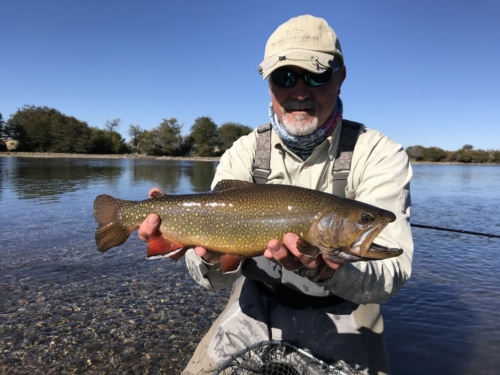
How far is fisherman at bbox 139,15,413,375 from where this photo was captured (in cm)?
328

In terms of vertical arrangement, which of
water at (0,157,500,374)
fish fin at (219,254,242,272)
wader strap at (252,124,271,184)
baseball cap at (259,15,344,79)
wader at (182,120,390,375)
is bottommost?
water at (0,157,500,374)

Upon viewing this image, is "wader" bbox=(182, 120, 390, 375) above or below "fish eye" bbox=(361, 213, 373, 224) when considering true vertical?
below

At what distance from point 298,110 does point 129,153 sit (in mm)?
101845

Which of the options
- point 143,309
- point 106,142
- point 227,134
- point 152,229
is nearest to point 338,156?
point 152,229

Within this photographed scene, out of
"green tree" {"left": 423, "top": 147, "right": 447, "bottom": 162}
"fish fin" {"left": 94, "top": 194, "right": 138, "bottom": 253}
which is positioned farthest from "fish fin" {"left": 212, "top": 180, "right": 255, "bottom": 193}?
"green tree" {"left": 423, "top": 147, "right": 447, "bottom": 162}

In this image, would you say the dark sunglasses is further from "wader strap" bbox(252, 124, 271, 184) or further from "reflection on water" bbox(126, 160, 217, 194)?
"reflection on water" bbox(126, 160, 217, 194)

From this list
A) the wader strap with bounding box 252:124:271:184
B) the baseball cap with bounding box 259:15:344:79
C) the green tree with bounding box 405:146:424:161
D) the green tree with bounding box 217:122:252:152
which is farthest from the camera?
the green tree with bounding box 405:146:424:161

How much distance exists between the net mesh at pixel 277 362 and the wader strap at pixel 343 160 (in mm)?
1455

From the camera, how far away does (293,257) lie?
9.04ft

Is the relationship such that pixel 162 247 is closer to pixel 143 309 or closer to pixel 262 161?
pixel 262 161

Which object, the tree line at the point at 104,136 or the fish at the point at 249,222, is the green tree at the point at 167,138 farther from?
the fish at the point at 249,222

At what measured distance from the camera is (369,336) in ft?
11.1

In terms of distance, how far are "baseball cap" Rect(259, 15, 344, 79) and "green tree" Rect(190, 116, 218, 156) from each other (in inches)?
3781

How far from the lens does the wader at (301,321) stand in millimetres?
3330
